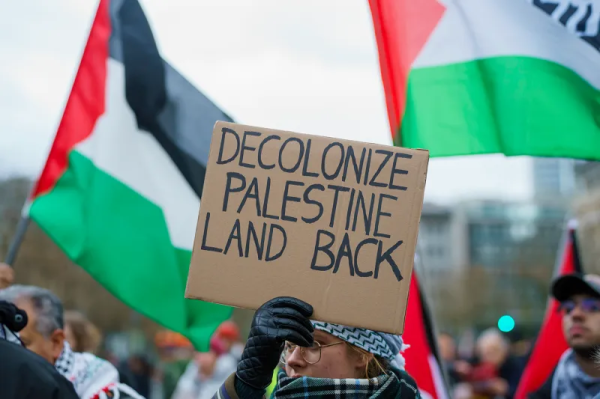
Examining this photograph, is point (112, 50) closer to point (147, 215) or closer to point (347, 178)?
point (147, 215)

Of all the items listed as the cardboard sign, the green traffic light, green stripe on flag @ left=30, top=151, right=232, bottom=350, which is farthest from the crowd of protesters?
the green traffic light

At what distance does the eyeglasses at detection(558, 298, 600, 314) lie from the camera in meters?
4.10

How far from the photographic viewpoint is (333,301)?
2555mm

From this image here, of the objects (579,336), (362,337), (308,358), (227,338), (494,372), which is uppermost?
(494,372)

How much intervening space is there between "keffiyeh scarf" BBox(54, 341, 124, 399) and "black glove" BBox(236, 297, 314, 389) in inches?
64.8

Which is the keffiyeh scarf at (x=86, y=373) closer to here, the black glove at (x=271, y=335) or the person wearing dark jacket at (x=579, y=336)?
the black glove at (x=271, y=335)

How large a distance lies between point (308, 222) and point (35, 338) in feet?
5.58

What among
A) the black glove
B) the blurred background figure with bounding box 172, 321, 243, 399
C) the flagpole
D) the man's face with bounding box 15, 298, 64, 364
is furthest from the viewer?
the blurred background figure with bounding box 172, 321, 243, 399

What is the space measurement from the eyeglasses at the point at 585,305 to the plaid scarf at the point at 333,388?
69.3 inches

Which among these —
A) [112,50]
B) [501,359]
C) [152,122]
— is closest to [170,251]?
[152,122]

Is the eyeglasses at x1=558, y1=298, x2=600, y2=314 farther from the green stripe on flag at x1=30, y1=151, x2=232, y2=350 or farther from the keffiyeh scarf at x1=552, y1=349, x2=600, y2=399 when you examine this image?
the green stripe on flag at x1=30, y1=151, x2=232, y2=350

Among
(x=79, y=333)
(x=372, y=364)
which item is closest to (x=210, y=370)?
(x=79, y=333)

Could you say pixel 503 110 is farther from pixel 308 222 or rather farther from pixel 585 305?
pixel 308 222

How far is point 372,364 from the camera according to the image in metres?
2.75
